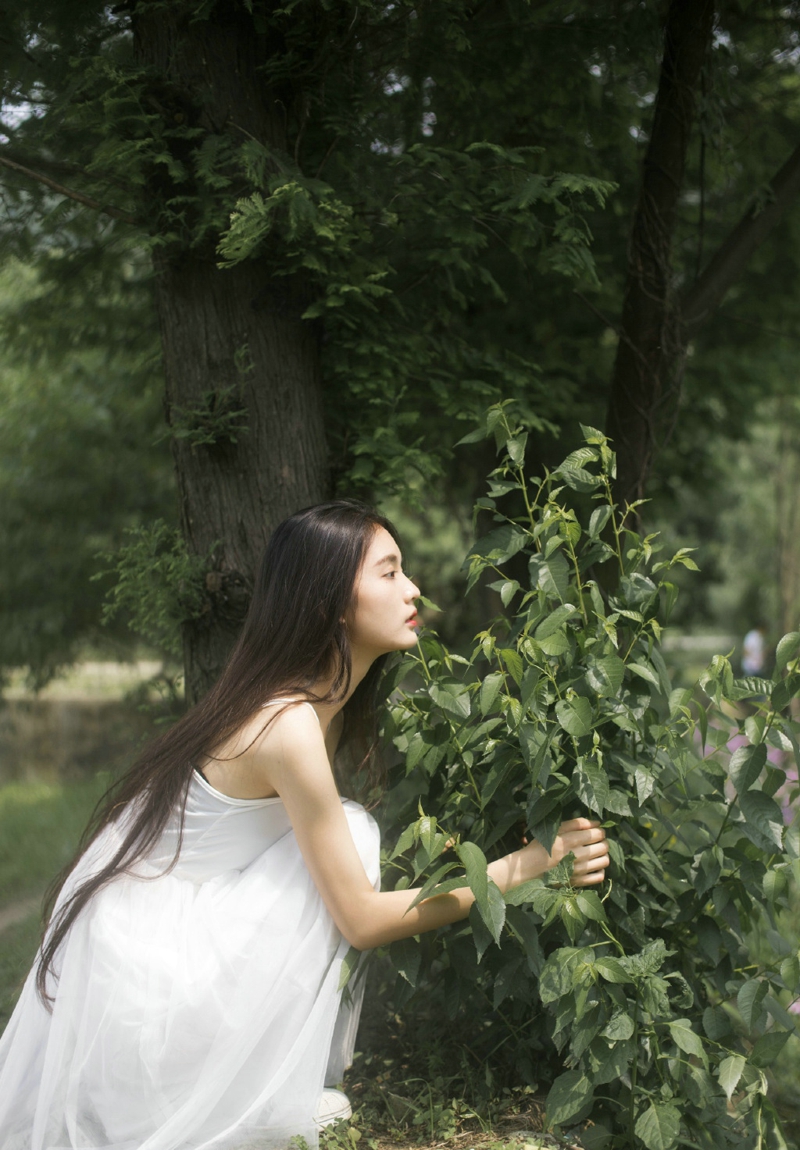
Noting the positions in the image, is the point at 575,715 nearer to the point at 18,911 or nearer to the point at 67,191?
the point at 67,191

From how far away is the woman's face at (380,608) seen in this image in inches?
91.7

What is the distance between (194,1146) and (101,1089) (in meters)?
0.23

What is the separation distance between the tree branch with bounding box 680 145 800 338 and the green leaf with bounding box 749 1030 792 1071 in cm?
236

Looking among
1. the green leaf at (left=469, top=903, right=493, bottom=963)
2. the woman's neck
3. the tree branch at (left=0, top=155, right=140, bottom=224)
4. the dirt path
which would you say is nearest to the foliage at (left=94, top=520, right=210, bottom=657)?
the woman's neck

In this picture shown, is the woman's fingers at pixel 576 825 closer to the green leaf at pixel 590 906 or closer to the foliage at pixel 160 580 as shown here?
the green leaf at pixel 590 906

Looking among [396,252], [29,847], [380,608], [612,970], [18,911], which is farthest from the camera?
[29,847]

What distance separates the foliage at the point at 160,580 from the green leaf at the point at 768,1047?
173cm

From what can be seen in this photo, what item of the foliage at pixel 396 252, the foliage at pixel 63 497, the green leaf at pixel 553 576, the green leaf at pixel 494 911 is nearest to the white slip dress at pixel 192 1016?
the green leaf at pixel 494 911

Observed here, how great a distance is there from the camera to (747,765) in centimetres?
204

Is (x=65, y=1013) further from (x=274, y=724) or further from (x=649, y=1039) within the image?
(x=649, y=1039)

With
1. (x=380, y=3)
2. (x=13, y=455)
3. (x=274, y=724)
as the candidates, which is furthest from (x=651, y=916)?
(x=13, y=455)

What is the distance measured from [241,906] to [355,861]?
0.91 ft

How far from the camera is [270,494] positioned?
2881 millimetres

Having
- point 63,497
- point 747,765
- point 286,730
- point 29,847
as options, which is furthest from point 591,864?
point 63,497
